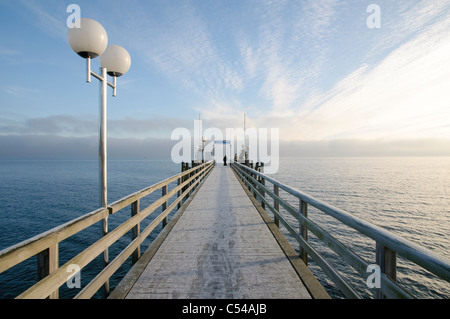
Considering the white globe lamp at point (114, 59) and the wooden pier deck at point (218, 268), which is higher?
the white globe lamp at point (114, 59)

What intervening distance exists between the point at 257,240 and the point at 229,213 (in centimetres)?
210

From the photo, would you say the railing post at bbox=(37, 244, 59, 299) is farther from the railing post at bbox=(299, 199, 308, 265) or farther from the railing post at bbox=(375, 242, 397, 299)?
the railing post at bbox=(299, 199, 308, 265)

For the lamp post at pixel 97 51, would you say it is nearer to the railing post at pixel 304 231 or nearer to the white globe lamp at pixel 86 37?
the white globe lamp at pixel 86 37

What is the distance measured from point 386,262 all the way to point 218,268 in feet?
7.32

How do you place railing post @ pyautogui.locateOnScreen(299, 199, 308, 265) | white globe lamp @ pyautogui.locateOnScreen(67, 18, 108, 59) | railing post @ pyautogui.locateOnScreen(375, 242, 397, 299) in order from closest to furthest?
1. railing post @ pyautogui.locateOnScreen(375, 242, 397, 299)
2. white globe lamp @ pyautogui.locateOnScreen(67, 18, 108, 59)
3. railing post @ pyautogui.locateOnScreen(299, 199, 308, 265)

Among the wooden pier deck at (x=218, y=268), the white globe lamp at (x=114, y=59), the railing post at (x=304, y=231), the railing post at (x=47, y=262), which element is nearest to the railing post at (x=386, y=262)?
the wooden pier deck at (x=218, y=268)

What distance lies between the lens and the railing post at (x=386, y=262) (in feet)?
5.92

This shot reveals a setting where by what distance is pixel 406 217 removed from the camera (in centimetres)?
1962

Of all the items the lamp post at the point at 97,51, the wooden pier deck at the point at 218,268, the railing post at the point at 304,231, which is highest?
the lamp post at the point at 97,51

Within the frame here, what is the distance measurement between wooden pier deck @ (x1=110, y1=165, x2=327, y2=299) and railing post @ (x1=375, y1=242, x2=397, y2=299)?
3.61 ft

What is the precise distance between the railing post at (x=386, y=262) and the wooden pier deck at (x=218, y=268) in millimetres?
1102

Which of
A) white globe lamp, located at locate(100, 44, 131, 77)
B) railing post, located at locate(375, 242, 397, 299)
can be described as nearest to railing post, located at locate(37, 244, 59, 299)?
railing post, located at locate(375, 242, 397, 299)

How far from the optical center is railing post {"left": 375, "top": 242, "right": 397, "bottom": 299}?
1.80 meters
